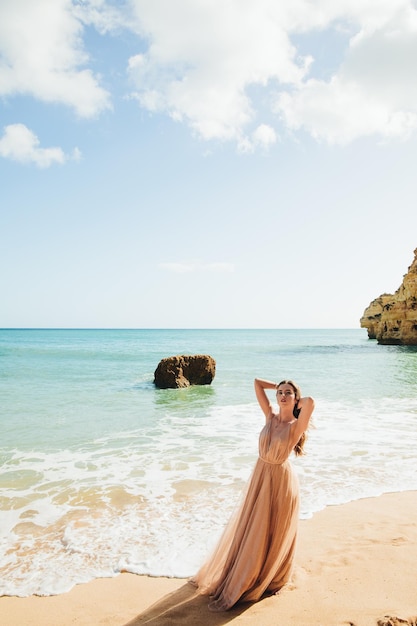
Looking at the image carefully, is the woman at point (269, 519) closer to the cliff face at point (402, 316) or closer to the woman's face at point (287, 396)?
the woman's face at point (287, 396)

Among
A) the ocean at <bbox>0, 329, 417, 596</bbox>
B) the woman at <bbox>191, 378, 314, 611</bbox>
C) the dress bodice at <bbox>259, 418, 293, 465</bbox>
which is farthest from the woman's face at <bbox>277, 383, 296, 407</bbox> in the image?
the ocean at <bbox>0, 329, 417, 596</bbox>

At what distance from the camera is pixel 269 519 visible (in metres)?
3.62

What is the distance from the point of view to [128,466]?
808 centimetres

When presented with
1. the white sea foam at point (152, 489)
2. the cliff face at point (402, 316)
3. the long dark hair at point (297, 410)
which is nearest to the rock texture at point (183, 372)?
the white sea foam at point (152, 489)

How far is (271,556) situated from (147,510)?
9.85 feet

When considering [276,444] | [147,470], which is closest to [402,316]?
[147,470]

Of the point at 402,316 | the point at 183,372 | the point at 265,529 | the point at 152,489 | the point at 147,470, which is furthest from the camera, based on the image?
the point at 402,316

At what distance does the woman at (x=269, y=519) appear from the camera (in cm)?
360

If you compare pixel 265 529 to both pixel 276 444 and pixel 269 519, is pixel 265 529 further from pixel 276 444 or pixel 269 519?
pixel 276 444

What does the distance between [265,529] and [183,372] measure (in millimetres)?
14805

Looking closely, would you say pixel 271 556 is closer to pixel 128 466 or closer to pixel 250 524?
pixel 250 524

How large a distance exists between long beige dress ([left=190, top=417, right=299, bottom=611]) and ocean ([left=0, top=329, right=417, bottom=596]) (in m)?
0.48

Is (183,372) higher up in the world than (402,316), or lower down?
lower down

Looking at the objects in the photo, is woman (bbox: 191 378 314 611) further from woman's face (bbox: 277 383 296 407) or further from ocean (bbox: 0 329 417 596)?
ocean (bbox: 0 329 417 596)
